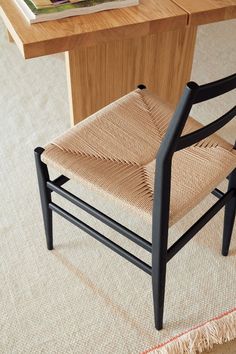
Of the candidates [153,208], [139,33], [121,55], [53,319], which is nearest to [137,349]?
[53,319]

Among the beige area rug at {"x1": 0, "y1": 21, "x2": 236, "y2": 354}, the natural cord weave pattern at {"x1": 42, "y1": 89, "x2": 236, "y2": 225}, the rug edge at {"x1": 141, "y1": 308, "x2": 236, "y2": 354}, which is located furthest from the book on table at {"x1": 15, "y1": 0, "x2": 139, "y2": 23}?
the rug edge at {"x1": 141, "y1": 308, "x2": 236, "y2": 354}

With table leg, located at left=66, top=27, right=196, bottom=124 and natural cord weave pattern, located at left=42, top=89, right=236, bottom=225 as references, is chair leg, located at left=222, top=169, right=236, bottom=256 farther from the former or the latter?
table leg, located at left=66, top=27, right=196, bottom=124

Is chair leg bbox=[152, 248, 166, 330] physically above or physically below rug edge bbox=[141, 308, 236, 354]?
above

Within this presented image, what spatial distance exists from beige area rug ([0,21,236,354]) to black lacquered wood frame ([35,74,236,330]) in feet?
0.21

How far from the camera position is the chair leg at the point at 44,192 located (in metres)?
1.29

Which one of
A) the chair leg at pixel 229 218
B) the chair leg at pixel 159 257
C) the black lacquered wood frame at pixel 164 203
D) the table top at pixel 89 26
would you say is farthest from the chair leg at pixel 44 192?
the chair leg at pixel 229 218

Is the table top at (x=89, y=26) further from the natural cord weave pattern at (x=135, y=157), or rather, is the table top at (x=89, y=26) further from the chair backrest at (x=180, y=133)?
the chair backrest at (x=180, y=133)

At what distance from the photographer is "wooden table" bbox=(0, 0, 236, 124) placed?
118 centimetres

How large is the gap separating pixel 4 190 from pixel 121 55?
687 millimetres

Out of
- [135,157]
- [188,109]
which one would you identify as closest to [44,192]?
[135,157]

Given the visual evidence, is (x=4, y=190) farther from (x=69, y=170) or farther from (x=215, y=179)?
(x=215, y=179)

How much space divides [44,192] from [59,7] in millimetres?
524

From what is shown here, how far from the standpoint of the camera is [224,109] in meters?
2.11

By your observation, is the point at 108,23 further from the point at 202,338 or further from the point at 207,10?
the point at 202,338
